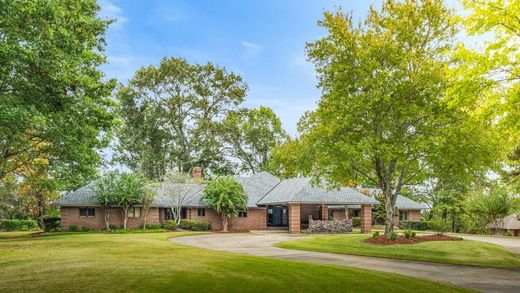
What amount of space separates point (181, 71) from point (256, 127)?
14.5 metres

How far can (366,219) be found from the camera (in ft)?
146

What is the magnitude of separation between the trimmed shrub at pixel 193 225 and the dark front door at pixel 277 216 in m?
9.88

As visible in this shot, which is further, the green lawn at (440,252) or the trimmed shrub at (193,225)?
the trimmed shrub at (193,225)

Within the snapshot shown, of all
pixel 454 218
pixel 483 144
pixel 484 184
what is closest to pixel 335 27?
pixel 483 144

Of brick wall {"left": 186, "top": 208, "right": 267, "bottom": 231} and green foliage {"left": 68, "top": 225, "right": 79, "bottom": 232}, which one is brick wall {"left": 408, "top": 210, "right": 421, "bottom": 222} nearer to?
brick wall {"left": 186, "top": 208, "right": 267, "bottom": 231}

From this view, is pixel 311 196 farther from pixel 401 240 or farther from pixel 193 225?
pixel 401 240

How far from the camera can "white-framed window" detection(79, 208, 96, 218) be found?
46219mm

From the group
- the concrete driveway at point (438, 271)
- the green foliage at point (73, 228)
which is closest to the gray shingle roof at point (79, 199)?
the green foliage at point (73, 228)

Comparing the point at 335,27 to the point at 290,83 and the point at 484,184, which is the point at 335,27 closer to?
the point at 290,83

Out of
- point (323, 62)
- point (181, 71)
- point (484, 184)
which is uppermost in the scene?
point (181, 71)

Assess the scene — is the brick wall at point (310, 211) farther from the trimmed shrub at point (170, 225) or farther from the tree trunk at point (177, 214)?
the trimmed shrub at point (170, 225)

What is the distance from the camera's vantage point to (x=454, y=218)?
56344 mm

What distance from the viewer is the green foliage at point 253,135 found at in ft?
233

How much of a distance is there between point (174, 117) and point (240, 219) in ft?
81.6
